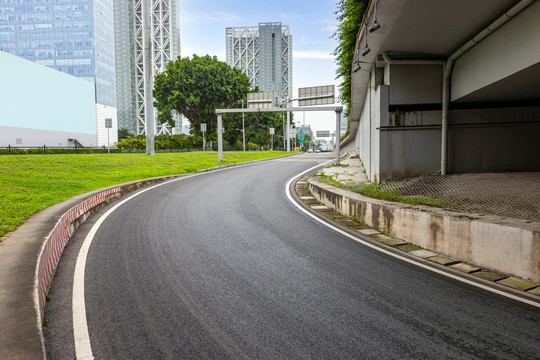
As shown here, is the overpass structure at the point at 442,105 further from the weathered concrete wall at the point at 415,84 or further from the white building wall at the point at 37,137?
the white building wall at the point at 37,137

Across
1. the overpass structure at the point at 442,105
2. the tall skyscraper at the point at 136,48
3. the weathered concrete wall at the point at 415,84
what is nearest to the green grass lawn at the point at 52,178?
the overpass structure at the point at 442,105

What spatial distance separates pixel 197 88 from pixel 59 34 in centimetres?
6359

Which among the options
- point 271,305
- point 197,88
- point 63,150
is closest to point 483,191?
point 271,305

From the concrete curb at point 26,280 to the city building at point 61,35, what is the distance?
88987 millimetres

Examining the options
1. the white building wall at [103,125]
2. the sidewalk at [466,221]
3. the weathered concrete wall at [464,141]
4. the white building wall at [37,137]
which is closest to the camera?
the sidewalk at [466,221]

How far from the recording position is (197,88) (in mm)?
49969

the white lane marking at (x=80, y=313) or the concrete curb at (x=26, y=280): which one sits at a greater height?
the concrete curb at (x=26, y=280)

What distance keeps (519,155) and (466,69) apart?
3.35m

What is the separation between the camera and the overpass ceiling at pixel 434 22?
669cm

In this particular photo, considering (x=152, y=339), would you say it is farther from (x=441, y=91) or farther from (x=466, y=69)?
(x=441, y=91)

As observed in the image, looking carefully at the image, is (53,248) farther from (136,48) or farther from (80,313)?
(136,48)

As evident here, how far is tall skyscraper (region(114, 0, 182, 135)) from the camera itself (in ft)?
450

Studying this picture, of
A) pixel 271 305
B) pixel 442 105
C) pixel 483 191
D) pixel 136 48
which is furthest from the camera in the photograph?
pixel 136 48

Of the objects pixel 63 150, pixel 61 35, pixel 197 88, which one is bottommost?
pixel 63 150
